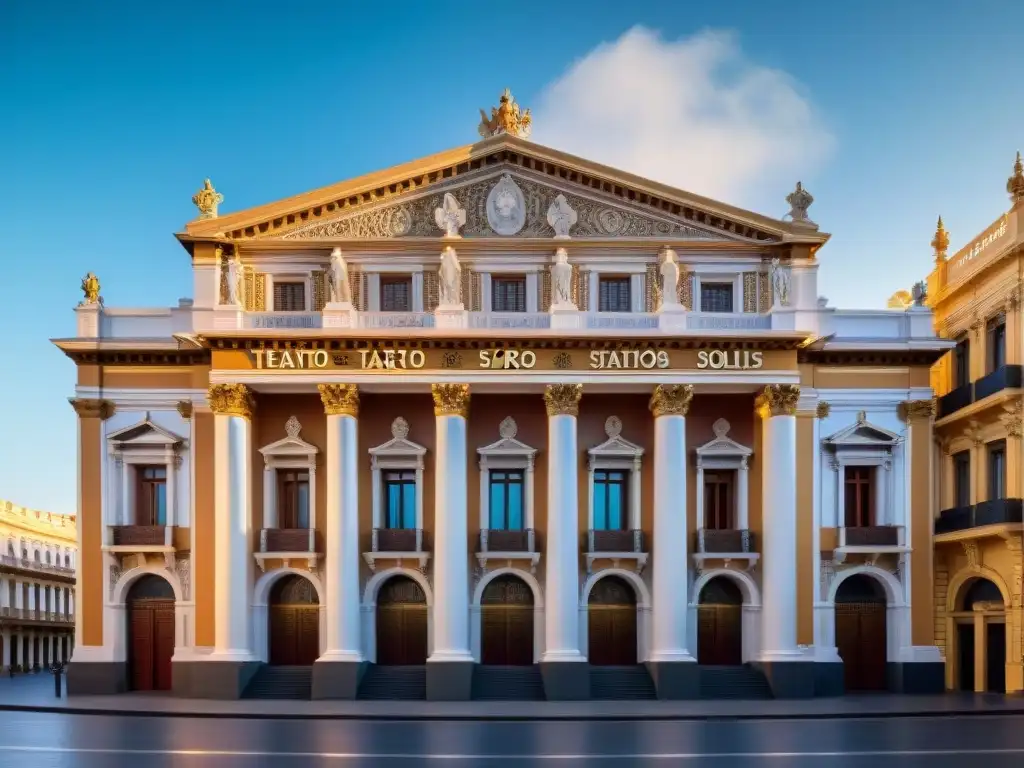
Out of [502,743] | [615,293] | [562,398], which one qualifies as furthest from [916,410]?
[502,743]

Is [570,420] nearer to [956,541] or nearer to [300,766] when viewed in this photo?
[956,541]

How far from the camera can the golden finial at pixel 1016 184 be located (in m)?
32.7

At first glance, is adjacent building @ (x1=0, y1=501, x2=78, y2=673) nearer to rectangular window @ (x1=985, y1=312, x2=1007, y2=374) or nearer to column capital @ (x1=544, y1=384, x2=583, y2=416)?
column capital @ (x1=544, y1=384, x2=583, y2=416)

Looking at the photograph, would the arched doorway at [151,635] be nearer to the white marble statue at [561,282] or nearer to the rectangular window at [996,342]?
the white marble statue at [561,282]

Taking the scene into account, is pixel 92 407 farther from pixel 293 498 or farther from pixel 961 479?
pixel 961 479

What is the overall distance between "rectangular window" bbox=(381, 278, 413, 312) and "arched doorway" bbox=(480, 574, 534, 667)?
9.27m

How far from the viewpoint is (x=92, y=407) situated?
34.8 m

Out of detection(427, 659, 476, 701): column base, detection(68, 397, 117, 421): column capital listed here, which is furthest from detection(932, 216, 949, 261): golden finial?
detection(68, 397, 117, 421): column capital

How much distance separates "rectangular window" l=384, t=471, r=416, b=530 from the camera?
115 ft

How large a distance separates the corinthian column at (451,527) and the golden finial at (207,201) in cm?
903

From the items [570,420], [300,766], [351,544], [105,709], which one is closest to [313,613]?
[351,544]

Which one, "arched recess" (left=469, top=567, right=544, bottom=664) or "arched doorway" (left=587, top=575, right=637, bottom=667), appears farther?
"arched doorway" (left=587, top=575, right=637, bottom=667)

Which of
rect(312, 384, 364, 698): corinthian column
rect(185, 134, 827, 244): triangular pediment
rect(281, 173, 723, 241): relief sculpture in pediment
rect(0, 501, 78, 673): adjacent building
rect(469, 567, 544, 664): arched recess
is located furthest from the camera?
rect(0, 501, 78, 673): adjacent building

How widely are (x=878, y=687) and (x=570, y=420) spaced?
1328 cm
